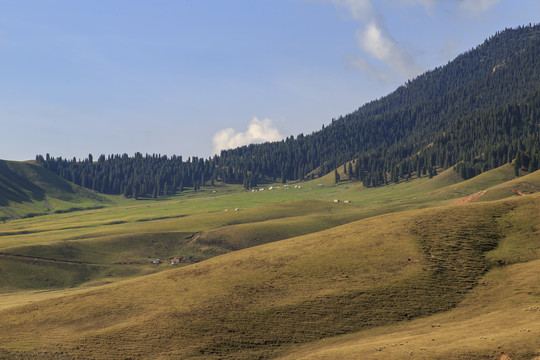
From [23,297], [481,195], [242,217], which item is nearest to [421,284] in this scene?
[23,297]

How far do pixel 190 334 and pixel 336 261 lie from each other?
26.2 metres

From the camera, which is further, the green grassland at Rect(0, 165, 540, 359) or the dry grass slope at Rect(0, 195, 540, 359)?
the dry grass slope at Rect(0, 195, 540, 359)

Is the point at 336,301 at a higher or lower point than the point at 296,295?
lower

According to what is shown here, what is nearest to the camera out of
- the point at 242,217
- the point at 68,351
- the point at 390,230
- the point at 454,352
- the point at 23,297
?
the point at 454,352

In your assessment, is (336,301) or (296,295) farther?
(296,295)

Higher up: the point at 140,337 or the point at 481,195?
the point at 481,195

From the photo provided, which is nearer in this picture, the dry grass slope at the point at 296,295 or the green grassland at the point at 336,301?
the green grassland at the point at 336,301

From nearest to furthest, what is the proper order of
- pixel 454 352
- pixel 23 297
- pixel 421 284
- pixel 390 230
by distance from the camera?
pixel 454 352, pixel 421 284, pixel 390 230, pixel 23 297

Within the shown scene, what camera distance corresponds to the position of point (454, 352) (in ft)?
133

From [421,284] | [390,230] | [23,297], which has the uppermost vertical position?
[390,230]

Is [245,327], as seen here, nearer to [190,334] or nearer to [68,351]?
[190,334]

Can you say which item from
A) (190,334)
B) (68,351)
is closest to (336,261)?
(190,334)

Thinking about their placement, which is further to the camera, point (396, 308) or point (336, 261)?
point (336, 261)

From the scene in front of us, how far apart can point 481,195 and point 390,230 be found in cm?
8662
